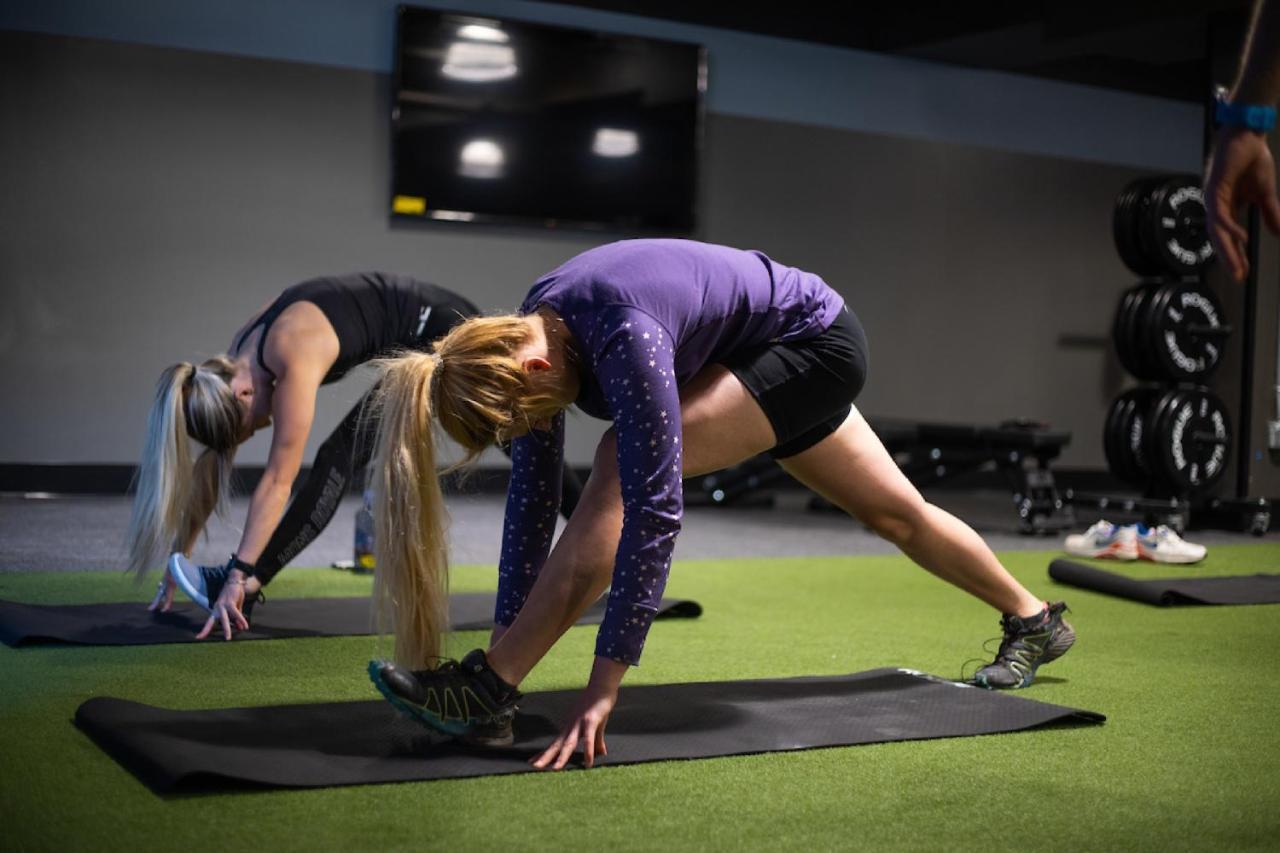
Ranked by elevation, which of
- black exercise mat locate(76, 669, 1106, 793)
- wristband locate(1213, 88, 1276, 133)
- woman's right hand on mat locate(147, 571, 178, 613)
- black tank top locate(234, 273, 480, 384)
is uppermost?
wristband locate(1213, 88, 1276, 133)

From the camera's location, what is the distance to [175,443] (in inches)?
123

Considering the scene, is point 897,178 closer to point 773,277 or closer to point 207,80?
point 207,80

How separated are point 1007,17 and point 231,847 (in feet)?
24.1

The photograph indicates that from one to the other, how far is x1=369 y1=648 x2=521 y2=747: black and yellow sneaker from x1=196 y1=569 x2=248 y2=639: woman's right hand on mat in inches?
46.3

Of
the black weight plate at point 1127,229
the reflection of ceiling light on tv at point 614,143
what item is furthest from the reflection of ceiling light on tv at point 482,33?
the black weight plate at point 1127,229

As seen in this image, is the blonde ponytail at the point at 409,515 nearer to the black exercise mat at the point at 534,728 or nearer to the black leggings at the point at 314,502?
the black exercise mat at the point at 534,728

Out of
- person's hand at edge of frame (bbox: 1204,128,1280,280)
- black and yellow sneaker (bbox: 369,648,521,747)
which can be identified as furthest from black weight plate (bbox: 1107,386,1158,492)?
person's hand at edge of frame (bbox: 1204,128,1280,280)

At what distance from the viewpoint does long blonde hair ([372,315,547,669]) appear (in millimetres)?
2072

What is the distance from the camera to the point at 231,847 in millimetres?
1659

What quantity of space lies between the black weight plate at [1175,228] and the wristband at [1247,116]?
582 centimetres

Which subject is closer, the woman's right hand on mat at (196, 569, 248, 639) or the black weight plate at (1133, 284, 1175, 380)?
the woman's right hand on mat at (196, 569, 248, 639)

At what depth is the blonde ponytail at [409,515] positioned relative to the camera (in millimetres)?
2092

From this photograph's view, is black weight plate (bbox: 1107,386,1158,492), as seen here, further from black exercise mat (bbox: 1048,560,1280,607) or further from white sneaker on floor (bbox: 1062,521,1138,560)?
black exercise mat (bbox: 1048,560,1280,607)

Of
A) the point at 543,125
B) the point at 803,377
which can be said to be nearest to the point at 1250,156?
the point at 803,377
